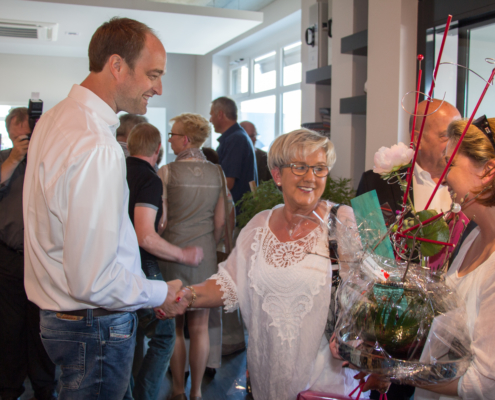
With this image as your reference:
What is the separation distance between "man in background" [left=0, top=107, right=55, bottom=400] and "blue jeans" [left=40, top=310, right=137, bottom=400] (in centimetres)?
118

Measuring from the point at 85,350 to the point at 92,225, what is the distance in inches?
17.5

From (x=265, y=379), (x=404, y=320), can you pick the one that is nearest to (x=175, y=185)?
(x=265, y=379)

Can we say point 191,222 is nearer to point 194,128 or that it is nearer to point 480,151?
point 194,128

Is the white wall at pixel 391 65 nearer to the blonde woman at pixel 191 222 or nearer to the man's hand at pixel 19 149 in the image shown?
the blonde woman at pixel 191 222

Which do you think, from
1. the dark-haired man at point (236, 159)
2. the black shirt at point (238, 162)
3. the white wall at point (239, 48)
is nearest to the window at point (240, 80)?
the white wall at point (239, 48)

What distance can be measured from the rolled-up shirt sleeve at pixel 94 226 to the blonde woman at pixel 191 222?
1.34 m

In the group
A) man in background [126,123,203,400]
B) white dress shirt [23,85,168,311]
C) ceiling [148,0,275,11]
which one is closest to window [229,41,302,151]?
ceiling [148,0,275,11]

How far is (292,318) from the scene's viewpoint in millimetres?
1495

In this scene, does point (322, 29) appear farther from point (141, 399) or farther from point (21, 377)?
point (21, 377)

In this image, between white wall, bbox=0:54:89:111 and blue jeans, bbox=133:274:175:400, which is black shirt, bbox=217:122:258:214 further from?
white wall, bbox=0:54:89:111

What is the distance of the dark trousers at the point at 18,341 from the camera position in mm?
2463

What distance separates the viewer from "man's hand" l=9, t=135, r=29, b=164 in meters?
2.38

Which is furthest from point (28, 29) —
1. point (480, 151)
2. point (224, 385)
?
point (480, 151)

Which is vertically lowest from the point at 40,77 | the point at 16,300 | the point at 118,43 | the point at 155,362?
the point at 155,362
